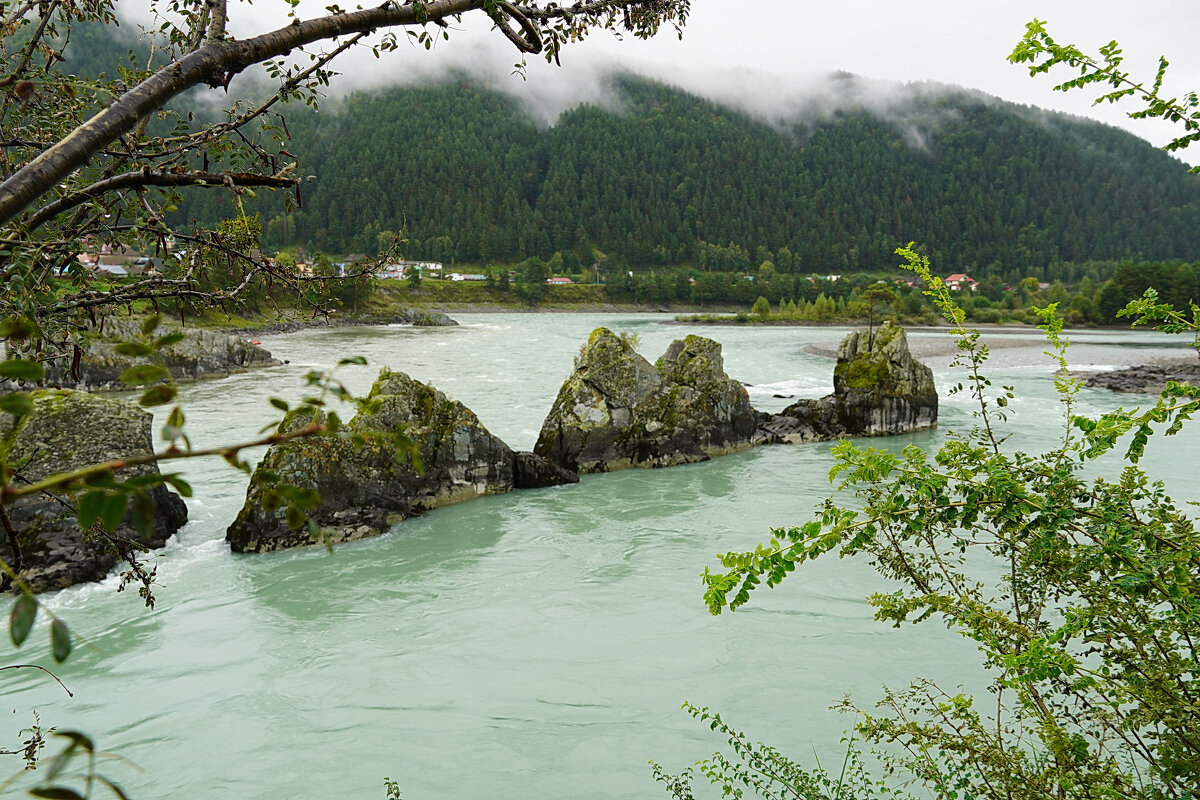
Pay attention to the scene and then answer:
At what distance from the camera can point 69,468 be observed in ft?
36.9

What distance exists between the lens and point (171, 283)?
3264 mm

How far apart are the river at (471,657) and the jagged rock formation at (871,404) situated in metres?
7.15

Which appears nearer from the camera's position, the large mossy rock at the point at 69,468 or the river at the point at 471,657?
the river at the point at 471,657

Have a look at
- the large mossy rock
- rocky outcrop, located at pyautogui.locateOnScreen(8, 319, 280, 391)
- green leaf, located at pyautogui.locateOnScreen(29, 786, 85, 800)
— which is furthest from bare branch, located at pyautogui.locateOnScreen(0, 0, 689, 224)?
rocky outcrop, located at pyautogui.locateOnScreen(8, 319, 280, 391)

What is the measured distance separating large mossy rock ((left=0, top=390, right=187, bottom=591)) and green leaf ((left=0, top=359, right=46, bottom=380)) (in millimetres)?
10901

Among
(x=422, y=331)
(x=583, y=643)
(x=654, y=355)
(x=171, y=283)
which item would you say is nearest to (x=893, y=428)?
(x=583, y=643)

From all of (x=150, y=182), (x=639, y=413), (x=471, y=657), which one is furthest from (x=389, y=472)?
(x=150, y=182)

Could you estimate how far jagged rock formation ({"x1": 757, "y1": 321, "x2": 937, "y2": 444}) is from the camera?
2339 centimetres

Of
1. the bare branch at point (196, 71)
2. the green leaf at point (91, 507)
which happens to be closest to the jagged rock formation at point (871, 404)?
the bare branch at point (196, 71)

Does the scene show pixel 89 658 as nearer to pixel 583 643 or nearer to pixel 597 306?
pixel 583 643

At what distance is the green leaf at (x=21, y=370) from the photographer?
104 cm

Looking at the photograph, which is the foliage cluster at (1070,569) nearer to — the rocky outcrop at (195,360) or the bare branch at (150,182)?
the bare branch at (150,182)

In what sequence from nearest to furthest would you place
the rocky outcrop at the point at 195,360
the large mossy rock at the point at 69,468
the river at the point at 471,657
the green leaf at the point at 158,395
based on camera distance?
the green leaf at the point at 158,395 → the river at the point at 471,657 → the large mossy rock at the point at 69,468 → the rocky outcrop at the point at 195,360

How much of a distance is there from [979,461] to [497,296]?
14068 cm
